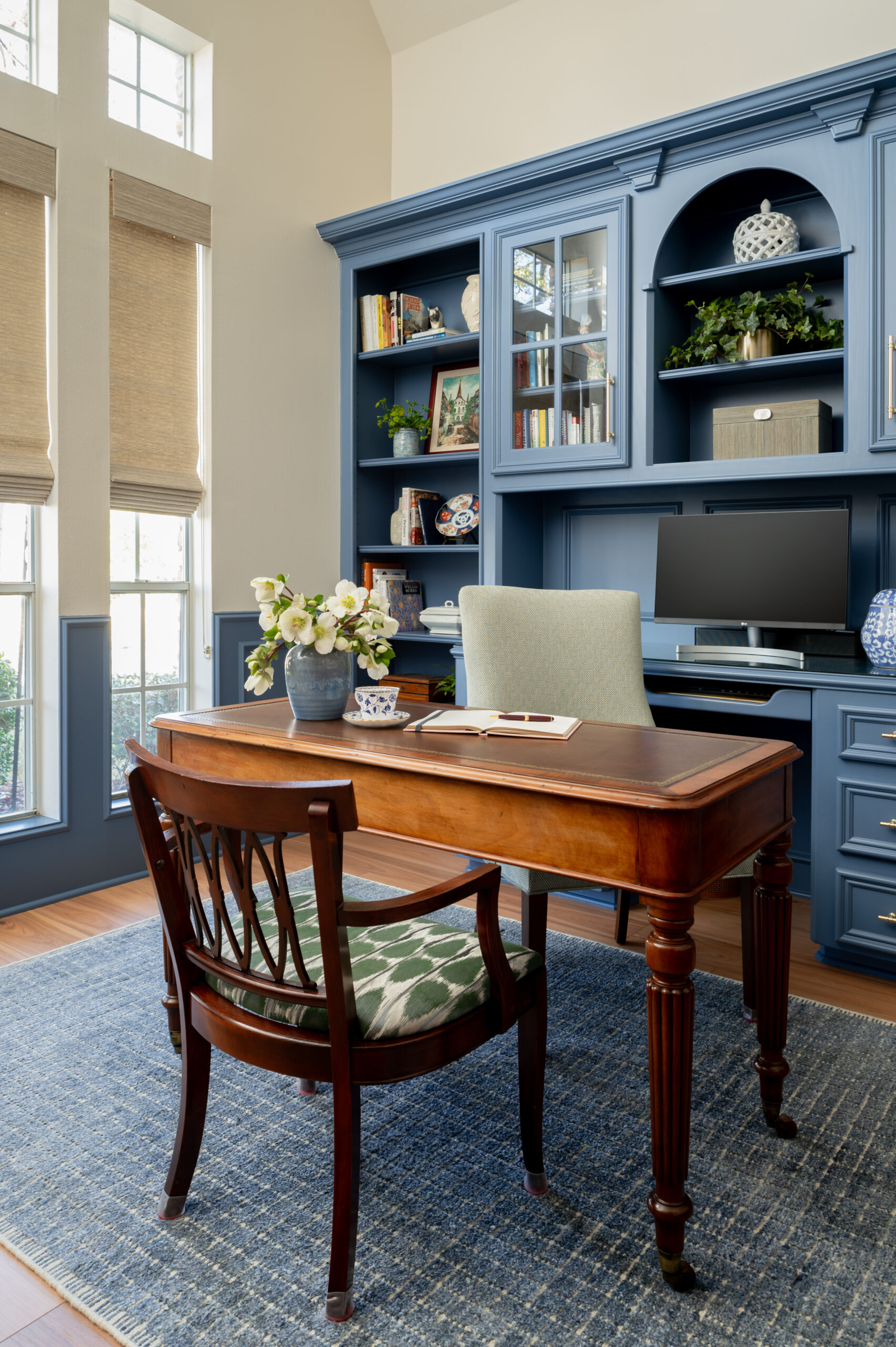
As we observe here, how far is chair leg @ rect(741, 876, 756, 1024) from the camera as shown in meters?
2.13

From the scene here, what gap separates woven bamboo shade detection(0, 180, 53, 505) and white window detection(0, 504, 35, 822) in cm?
14

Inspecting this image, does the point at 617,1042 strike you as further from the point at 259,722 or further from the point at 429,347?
the point at 429,347

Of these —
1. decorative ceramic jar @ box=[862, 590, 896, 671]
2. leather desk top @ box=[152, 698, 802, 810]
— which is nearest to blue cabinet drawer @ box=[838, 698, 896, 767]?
decorative ceramic jar @ box=[862, 590, 896, 671]

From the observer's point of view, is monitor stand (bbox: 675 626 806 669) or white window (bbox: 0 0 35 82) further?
white window (bbox: 0 0 35 82)

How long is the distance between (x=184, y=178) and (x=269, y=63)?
76 centimetres

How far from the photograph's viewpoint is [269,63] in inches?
144

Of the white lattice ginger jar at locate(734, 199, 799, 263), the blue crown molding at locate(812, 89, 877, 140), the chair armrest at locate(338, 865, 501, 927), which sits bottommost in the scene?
the chair armrest at locate(338, 865, 501, 927)

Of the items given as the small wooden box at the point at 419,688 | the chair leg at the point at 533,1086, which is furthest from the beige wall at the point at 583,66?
the chair leg at the point at 533,1086

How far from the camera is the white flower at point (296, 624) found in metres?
1.85

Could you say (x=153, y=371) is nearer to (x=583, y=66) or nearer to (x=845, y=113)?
(x=583, y=66)

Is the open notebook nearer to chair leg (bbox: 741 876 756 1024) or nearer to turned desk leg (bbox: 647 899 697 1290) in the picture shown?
turned desk leg (bbox: 647 899 697 1290)

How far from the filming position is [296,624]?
1857mm

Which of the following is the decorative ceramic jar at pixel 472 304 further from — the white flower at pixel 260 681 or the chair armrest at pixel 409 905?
the chair armrest at pixel 409 905

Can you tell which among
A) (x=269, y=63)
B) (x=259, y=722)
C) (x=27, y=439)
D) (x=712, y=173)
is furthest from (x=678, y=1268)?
(x=269, y=63)
